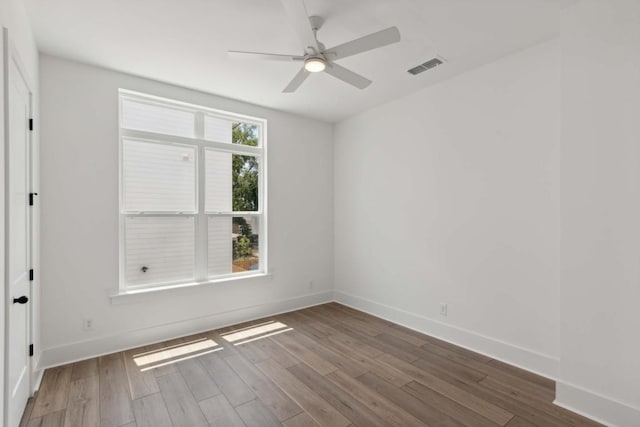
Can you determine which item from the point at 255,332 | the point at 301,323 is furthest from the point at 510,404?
the point at 255,332

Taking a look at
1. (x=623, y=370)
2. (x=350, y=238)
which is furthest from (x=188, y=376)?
(x=623, y=370)

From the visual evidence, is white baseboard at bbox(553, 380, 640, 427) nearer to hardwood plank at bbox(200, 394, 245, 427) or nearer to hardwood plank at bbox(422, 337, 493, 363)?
hardwood plank at bbox(422, 337, 493, 363)

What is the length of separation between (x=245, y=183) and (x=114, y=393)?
266 centimetres

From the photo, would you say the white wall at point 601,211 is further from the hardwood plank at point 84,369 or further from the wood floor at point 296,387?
the hardwood plank at point 84,369

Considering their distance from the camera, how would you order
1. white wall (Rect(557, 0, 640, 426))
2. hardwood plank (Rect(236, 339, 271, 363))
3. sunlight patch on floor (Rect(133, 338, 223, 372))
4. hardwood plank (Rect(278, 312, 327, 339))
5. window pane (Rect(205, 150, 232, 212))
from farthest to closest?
window pane (Rect(205, 150, 232, 212)), hardwood plank (Rect(278, 312, 327, 339)), hardwood plank (Rect(236, 339, 271, 363)), sunlight patch on floor (Rect(133, 338, 223, 372)), white wall (Rect(557, 0, 640, 426))

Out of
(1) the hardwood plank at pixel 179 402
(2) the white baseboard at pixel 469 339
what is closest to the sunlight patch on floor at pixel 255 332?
(1) the hardwood plank at pixel 179 402

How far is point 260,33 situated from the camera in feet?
8.40

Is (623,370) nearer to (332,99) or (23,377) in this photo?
(332,99)

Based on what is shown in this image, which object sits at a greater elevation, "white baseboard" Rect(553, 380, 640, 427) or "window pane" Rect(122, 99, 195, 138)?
"window pane" Rect(122, 99, 195, 138)

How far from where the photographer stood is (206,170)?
12.8 ft

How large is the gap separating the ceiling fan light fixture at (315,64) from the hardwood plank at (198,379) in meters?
2.67

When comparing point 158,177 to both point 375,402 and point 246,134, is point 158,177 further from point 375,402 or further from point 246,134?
point 375,402

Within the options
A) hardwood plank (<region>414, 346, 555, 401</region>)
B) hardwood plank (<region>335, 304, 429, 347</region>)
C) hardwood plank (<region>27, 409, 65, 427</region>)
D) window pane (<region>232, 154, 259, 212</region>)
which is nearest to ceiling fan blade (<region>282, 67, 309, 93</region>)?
window pane (<region>232, 154, 259, 212</region>)

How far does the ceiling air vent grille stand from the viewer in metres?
3.03
